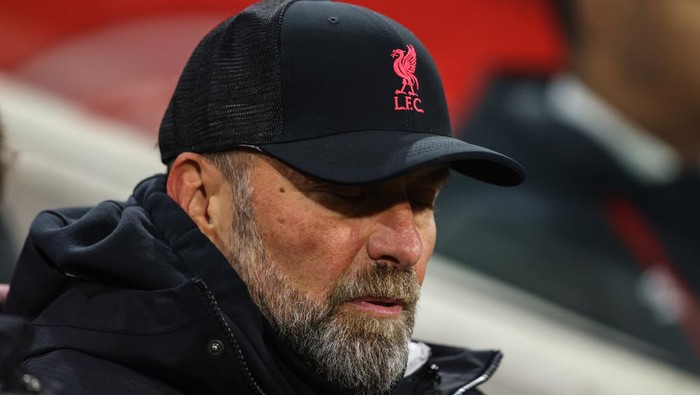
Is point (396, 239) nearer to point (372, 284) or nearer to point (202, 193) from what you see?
point (372, 284)

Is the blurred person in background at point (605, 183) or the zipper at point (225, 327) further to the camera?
the blurred person in background at point (605, 183)

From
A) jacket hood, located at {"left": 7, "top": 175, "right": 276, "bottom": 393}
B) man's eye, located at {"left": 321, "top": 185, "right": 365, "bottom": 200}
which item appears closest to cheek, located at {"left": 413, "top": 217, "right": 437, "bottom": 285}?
man's eye, located at {"left": 321, "top": 185, "right": 365, "bottom": 200}

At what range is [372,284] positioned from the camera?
1.12 m

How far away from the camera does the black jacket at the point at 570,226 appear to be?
349cm

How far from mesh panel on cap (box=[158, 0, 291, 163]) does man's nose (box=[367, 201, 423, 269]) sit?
0.17 metres

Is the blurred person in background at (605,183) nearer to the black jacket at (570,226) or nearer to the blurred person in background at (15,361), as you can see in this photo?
the black jacket at (570,226)

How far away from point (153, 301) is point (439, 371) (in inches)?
18.4

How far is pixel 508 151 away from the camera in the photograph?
Result: 3611 mm

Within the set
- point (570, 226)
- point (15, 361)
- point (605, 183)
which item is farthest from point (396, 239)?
point (605, 183)

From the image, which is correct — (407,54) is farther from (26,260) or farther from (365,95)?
(26,260)

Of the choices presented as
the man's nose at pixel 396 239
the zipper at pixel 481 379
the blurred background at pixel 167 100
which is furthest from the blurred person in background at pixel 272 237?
the blurred background at pixel 167 100

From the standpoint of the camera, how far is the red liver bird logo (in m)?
1.19

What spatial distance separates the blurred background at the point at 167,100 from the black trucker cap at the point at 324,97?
1.96 meters

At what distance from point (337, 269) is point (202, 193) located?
232 mm
